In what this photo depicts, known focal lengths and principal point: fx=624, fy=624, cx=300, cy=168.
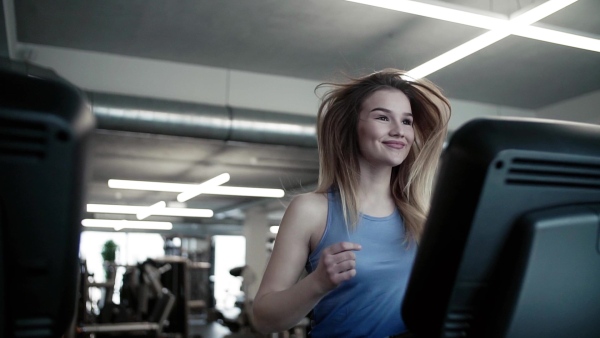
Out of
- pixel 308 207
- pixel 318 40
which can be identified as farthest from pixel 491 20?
pixel 308 207

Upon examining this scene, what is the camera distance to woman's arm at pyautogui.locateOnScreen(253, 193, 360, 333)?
0.98 meters

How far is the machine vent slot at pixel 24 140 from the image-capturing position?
52cm

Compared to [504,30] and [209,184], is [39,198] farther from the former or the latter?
[209,184]

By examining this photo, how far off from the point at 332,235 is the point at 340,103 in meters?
0.40

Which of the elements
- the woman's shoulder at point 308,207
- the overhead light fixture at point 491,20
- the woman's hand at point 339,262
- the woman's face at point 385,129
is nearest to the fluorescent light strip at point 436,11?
the overhead light fixture at point 491,20

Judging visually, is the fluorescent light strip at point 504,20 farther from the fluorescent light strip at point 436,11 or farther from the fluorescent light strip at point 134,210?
the fluorescent light strip at point 134,210

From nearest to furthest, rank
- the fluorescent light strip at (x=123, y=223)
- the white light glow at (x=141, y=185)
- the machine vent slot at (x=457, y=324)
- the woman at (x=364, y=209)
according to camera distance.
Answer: the machine vent slot at (x=457, y=324), the woman at (x=364, y=209), the white light glow at (x=141, y=185), the fluorescent light strip at (x=123, y=223)

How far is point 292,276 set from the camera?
48.8 inches

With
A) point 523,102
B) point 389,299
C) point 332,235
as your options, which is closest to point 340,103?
point 332,235

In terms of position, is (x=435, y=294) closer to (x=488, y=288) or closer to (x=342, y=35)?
(x=488, y=288)

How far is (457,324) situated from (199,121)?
15.4 feet

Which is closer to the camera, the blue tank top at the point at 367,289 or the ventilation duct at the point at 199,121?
the blue tank top at the point at 367,289

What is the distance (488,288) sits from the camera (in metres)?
0.65

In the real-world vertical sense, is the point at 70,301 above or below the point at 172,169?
below
